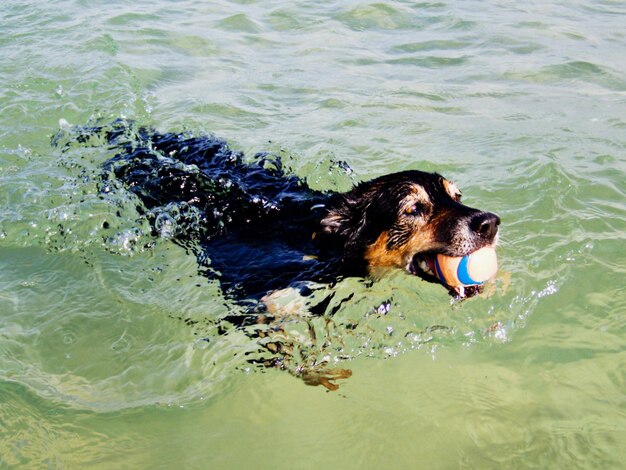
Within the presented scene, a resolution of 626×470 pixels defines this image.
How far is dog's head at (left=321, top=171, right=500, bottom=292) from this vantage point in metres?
4.25

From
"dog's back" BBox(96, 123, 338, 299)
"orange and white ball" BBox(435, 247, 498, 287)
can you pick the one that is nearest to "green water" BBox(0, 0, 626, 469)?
"dog's back" BBox(96, 123, 338, 299)

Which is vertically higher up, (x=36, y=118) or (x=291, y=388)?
(x=36, y=118)

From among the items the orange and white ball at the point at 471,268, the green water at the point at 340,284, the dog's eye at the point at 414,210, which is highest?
the dog's eye at the point at 414,210

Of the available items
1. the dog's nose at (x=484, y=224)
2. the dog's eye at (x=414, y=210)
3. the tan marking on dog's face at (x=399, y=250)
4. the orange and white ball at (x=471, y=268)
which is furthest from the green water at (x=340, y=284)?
the dog's nose at (x=484, y=224)

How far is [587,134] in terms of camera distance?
23.9ft

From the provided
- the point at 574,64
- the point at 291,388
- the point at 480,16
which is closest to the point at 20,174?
the point at 291,388

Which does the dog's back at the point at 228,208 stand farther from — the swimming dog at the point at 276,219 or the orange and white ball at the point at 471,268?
the orange and white ball at the point at 471,268

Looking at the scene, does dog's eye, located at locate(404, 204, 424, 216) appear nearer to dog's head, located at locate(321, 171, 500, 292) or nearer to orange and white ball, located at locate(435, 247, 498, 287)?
dog's head, located at locate(321, 171, 500, 292)

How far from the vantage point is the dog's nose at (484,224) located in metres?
4.20

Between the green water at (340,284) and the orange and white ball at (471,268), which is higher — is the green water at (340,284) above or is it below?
below

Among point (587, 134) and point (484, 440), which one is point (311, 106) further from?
point (484, 440)

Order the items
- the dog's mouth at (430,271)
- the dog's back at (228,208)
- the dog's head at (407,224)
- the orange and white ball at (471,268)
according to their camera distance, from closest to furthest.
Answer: the orange and white ball at (471,268)
the dog's head at (407,224)
the dog's mouth at (430,271)
the dog's back at (228,208)

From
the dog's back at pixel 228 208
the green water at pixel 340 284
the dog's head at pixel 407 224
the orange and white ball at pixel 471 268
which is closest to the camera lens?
the green water at pixel 340 284

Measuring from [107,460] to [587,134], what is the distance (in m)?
6.09
